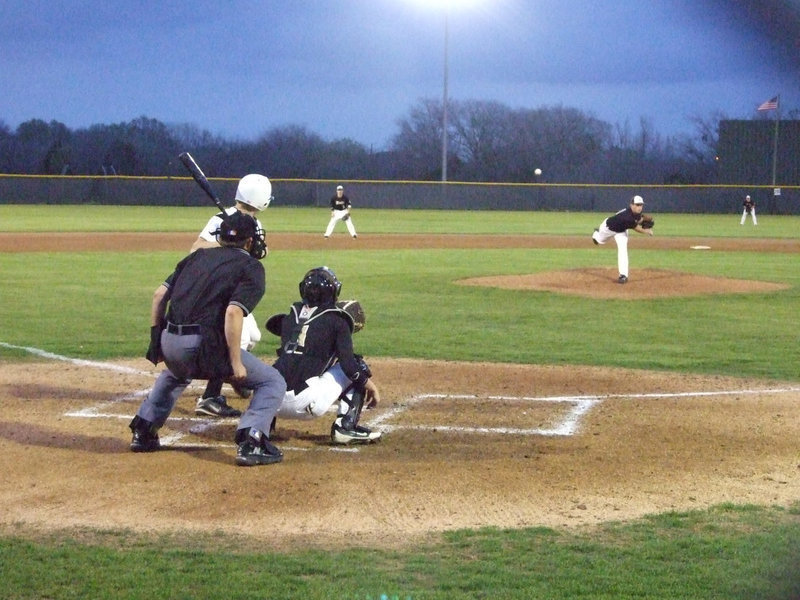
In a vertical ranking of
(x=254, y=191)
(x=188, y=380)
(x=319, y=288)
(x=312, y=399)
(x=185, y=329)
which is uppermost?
(x=254, y=191)

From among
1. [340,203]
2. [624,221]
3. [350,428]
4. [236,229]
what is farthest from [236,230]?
[340,203]

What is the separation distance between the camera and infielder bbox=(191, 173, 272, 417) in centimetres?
661

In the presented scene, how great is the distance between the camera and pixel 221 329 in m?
5.70

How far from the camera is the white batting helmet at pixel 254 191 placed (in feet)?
21.6

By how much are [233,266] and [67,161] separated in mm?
58744

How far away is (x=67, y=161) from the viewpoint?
60.8m

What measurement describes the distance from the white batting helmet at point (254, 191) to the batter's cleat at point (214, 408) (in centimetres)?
152

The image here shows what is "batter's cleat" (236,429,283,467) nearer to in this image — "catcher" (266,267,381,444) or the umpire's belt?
"catcher" (266,267,381,444)

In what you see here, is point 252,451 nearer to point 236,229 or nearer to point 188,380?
point 188,380

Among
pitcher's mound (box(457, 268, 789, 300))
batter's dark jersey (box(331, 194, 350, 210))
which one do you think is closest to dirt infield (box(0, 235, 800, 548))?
pitcher's mound (box(457, 268, 789, 300))

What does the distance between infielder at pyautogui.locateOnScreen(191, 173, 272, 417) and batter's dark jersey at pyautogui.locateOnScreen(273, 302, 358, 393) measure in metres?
0.33

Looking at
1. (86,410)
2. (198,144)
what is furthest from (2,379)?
(198,144)

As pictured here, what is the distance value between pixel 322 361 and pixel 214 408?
1.36 metres

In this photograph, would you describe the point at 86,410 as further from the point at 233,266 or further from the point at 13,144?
the point at 13,144
